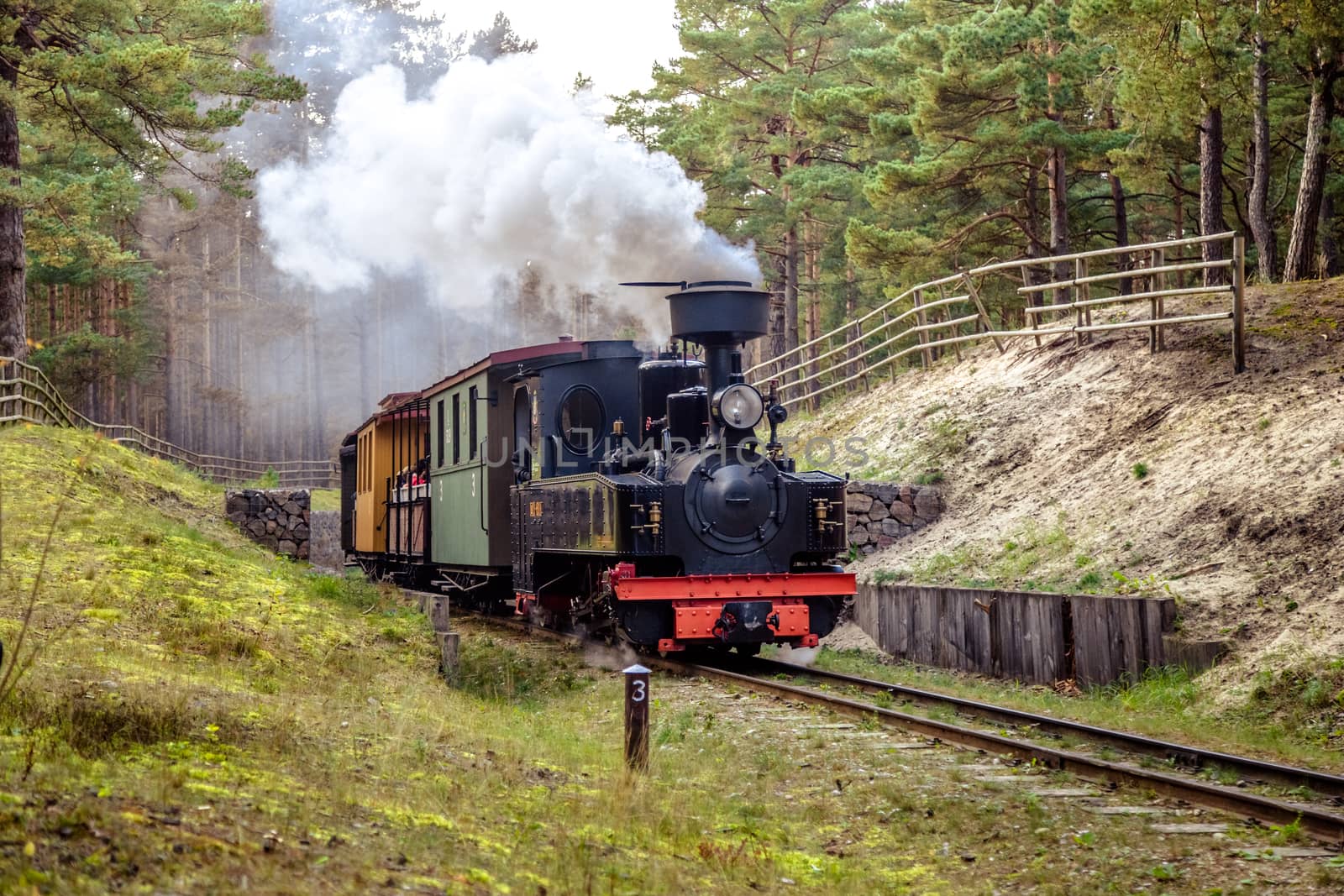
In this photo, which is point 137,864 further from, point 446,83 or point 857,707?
point 446,83

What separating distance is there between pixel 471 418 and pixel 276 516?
31.9 ft

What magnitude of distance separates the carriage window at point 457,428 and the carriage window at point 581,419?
2.67 meters

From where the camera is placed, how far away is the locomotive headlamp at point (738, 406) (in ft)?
39.1

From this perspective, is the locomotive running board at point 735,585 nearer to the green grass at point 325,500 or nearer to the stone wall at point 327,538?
the stone wall at point 327,538

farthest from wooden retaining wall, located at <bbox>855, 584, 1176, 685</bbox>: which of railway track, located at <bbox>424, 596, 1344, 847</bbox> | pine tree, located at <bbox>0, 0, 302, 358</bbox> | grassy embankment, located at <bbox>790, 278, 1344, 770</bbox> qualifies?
pine tree, located at <bbox>0, 0, 302, 358</bbox>

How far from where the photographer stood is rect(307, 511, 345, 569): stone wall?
34.4 meters

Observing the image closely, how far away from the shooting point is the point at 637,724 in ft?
23.7

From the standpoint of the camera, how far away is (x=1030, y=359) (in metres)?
19.2

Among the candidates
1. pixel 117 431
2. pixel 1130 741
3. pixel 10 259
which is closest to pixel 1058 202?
pixel 1130 741

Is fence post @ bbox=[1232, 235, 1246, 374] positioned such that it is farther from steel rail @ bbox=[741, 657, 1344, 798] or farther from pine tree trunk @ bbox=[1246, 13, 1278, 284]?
steel rail @ bbox=[741, 657, 1344, 798]

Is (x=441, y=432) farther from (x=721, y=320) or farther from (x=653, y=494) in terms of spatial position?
(x=721, y=320)

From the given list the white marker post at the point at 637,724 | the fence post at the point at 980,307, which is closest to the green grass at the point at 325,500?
the fence post at the point at 980,307

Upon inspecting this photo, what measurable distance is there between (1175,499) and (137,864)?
1160cm

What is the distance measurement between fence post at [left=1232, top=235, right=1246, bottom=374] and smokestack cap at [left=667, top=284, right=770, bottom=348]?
6217 millimetres
